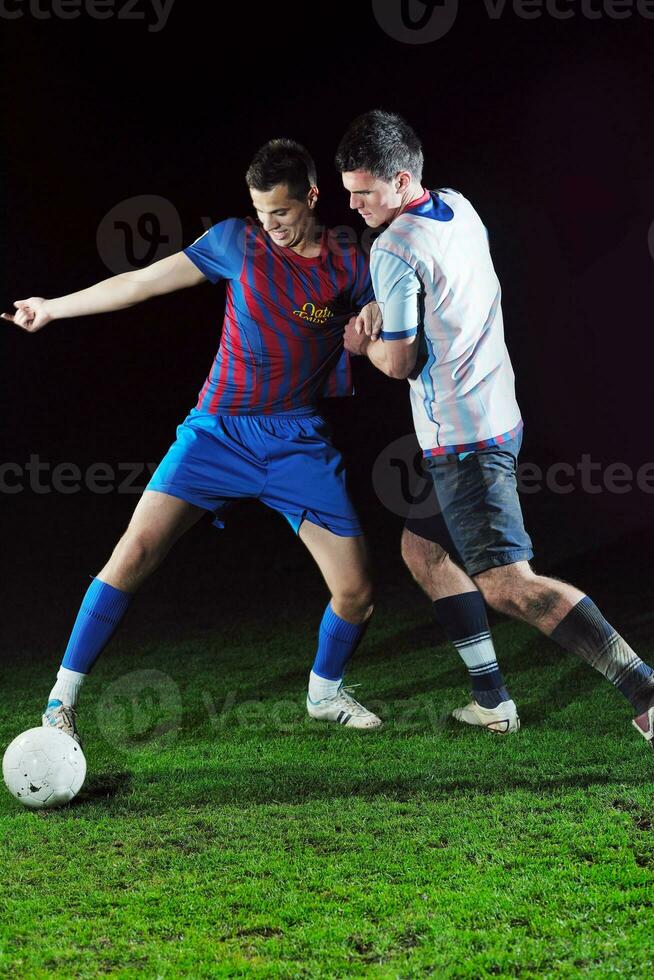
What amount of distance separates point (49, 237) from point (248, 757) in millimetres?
6797

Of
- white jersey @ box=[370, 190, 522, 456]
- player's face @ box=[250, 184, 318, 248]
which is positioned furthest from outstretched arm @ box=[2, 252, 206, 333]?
white jersey @ box=[370, 190, 522, 456]

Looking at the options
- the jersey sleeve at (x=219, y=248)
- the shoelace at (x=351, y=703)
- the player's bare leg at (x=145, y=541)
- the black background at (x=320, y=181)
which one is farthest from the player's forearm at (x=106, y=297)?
the black background at (x=320, y=181)

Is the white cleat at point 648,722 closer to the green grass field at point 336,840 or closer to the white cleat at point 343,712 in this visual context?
the green grass field at point 336,840

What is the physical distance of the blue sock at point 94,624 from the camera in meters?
3.19

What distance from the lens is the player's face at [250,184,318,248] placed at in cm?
309

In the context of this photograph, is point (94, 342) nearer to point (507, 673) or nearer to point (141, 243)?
point (141, 243)

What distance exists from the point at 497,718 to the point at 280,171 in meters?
1.65

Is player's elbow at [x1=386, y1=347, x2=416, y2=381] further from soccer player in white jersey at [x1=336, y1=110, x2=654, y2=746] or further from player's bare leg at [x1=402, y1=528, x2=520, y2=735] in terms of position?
player's bare leg at [x1=402, y1=528, x2=520, y2=735]

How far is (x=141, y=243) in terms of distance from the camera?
6.79m

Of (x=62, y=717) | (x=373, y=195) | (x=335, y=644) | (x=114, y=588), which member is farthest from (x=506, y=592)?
(x=62, y=717)

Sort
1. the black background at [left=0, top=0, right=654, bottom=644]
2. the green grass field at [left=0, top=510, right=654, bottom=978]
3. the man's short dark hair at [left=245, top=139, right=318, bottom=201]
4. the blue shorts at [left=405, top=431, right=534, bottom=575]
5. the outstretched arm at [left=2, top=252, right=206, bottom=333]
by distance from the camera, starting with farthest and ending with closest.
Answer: the black background at [left=0, top=0, right=654, bottom=644], the outstretched arm at [left=2, top=252, right=206, bottom=333], the man's short dark hair at [left=245, top=139, right=318, bottom=201], the blue shorts at [left=405, top=431, right=534, bottom=575], the green grass field at [left=0, top=510, right=654, bottom=978]

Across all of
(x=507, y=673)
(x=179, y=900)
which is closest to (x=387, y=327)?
(x=179, y=900)

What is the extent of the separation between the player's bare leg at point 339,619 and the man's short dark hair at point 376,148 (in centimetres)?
108

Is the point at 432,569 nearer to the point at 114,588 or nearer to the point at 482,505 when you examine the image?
the point at 482,505
